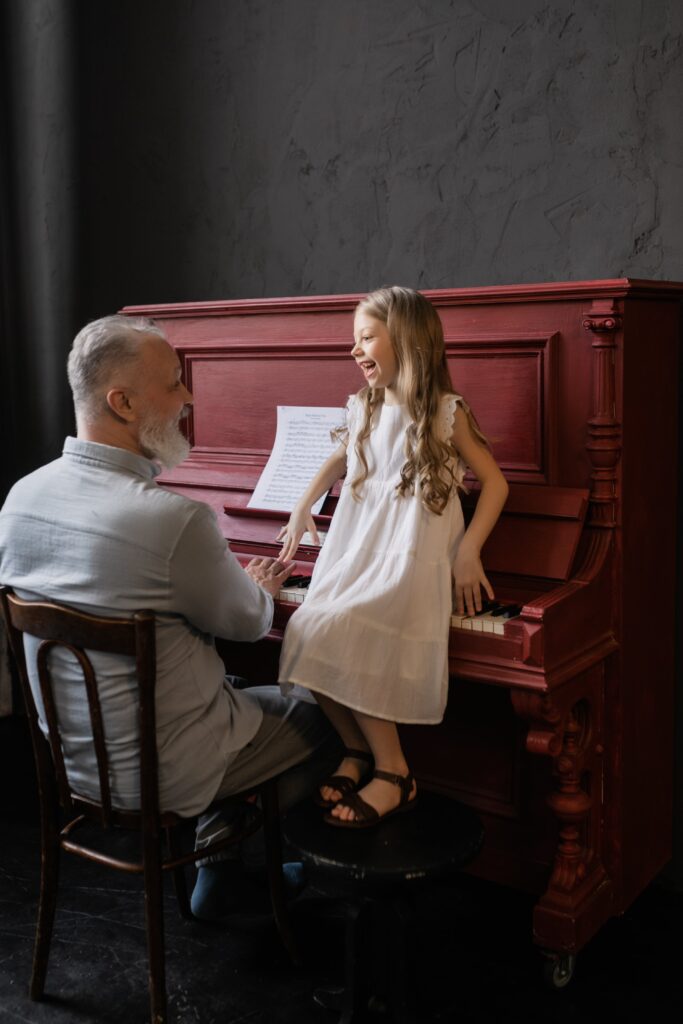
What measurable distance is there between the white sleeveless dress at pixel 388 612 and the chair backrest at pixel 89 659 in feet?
1.26

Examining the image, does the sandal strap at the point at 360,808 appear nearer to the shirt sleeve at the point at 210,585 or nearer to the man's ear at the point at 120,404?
the shirt sleeve at the point at 210,585

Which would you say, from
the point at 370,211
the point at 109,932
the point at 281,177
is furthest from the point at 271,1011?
the point at 281,177

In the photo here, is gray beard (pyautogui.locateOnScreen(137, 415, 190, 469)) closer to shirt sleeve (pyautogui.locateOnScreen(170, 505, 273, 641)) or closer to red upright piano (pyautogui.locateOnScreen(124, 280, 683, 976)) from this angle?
shirt sleeve (pyautogui.locateOnScreen(170, 505, 273, 641))

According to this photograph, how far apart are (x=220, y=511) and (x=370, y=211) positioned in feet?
3.67

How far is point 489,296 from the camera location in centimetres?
266

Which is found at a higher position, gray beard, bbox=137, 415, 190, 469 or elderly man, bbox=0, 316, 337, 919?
gray beard, bbox=137, 415, 190, 469

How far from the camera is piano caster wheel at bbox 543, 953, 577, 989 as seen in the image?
251cm

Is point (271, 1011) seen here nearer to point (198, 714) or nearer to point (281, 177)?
point (198, 714)

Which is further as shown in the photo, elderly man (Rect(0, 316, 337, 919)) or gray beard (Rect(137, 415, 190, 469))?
gray beard (Rect(137, 415, 190, 469))

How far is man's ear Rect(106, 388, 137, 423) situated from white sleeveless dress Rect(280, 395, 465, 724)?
571 mm

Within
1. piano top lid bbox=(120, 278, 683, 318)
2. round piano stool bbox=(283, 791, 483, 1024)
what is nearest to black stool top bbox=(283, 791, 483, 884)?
round piano stool bbox=(283, 791, 483, 1024)

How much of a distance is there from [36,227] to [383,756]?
268 cm

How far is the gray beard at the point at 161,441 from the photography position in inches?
90.4

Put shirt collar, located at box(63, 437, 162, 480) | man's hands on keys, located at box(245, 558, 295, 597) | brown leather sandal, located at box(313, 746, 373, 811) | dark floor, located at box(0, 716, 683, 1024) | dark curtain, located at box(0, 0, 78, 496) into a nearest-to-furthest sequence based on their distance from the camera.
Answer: shirt collar, located at box(63, 437, 162, 480), brown leather sandal, located at box(313, 746, 373, 811), dark floor, located at box(0, 716, 683, 1024), man's hands on keys, located at box(245, 558, 295, 597), dark curtain, located at box(0, 0, 78, 496)
